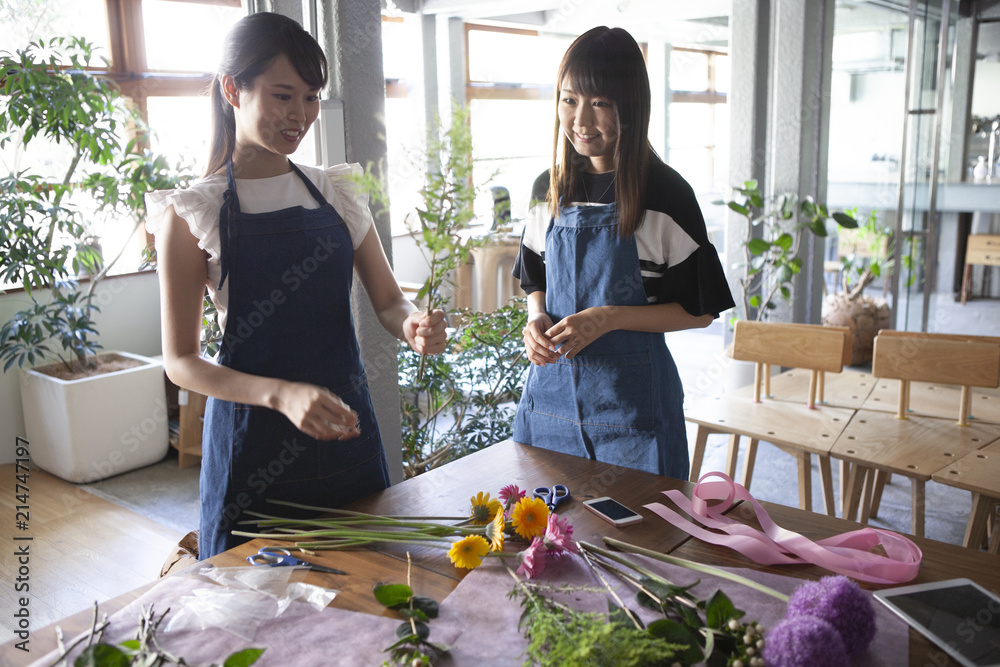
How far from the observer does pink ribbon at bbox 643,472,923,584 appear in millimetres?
1212

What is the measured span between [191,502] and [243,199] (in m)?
2.63

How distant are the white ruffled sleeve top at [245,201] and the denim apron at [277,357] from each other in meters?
0.02

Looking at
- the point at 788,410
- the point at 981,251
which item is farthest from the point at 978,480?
the point at 981,251

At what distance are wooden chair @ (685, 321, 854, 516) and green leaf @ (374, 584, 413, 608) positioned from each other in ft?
5.98

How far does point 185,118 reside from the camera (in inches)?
189

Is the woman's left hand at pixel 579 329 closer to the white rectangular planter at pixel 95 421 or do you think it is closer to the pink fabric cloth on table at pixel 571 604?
the pink fabric cloth on table at pixel 571 604

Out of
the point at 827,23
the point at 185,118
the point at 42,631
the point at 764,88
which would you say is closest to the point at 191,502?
the point at 185,118

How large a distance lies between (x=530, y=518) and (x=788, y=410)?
1.94 metres

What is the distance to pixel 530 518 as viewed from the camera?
4.27 feet

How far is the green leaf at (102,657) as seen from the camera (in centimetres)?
93

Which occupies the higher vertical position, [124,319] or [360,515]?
[360,515]

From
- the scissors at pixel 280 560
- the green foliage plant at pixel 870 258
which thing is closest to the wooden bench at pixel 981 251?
the green foliage plant at pixel 870 258

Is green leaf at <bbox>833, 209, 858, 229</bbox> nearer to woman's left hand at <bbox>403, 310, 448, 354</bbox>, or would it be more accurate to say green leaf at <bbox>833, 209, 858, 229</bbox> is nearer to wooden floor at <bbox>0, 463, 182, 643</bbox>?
woman's left hand at <bbox>403, 310, 448, 354</bbox>

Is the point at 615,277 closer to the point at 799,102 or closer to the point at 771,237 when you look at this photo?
the point at 771,237
